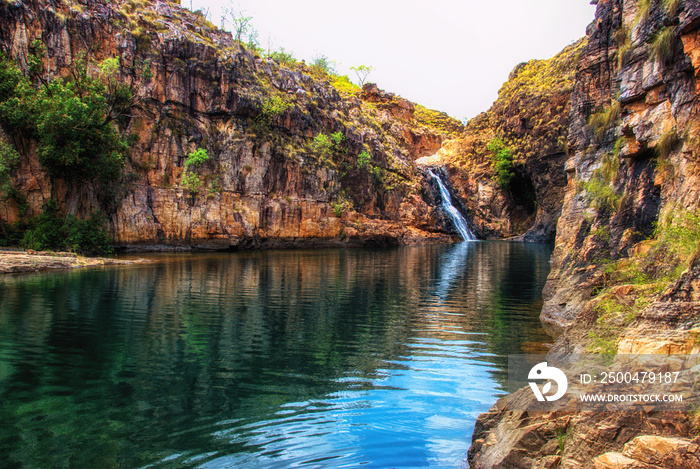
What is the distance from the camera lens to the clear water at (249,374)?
6449 mm

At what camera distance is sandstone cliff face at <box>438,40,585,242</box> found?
6638 cm

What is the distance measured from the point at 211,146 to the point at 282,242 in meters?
15.3

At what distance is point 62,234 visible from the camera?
3634cm

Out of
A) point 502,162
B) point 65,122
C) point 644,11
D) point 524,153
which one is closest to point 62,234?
point 65,122

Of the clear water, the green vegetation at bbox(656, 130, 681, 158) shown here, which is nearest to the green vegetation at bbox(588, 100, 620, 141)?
the green vegetation at bbox(656, 130, 681, 158)

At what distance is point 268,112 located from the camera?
57.6 m

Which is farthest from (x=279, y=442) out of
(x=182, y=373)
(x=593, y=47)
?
(x=593, y=47)

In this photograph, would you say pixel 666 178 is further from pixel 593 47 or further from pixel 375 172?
pixel 375 172

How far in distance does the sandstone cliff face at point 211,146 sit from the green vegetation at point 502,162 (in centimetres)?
1685

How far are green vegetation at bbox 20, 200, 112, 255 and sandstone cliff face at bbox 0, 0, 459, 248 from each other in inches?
72.1

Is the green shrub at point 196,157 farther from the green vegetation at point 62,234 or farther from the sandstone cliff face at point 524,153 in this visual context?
the sandstone cliff face at point 524,153

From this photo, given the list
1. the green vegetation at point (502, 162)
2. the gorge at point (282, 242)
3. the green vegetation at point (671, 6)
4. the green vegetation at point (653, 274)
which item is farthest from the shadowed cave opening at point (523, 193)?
the green vegetation at point (653, 274)

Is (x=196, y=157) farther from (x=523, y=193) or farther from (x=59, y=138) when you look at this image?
(x=523, y=193)
